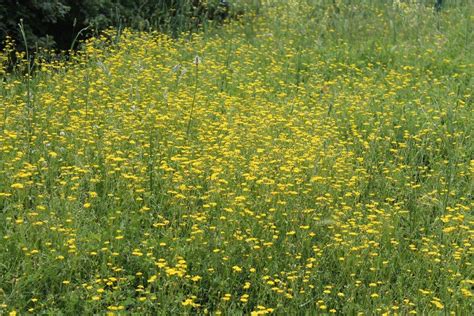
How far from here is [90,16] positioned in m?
8.43

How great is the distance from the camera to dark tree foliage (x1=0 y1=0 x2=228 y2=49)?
762 centimetres

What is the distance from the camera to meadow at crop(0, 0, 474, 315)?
3.96m

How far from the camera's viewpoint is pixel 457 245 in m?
4.51

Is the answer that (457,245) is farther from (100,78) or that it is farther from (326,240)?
(100,78)

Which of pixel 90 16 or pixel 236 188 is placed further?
pixel 90 16

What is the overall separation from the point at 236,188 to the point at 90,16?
4.29 m

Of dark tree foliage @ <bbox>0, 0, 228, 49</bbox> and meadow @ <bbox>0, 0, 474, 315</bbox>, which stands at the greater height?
dark tree foliage @ <bbox>0, 0, 228, 49</bbox>

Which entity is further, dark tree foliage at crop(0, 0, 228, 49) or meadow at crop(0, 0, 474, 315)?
dark tree foliage at crop(0, 0, 228, 49)

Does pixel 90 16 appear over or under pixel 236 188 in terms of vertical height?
over

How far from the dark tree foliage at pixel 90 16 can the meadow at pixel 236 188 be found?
1.89 feet

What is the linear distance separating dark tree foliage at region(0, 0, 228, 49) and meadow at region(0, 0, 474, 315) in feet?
1.89

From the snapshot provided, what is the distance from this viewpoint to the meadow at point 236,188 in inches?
156

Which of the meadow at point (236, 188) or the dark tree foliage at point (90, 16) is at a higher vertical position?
the dark tree foliage at point (90, 16)

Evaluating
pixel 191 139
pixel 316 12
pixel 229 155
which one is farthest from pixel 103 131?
pixel 316 12
